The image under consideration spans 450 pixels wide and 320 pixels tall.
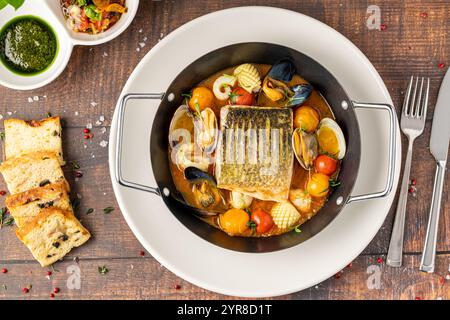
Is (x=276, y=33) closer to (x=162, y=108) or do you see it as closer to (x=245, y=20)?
(x=245, y=20)

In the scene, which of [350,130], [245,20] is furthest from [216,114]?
[350,130]

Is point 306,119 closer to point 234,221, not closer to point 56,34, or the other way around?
point 234,221

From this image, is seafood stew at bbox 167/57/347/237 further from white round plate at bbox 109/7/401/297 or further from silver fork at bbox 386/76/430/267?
silver fork at bbox 386/76/430/267

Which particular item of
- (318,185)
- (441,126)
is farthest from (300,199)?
(441,126)

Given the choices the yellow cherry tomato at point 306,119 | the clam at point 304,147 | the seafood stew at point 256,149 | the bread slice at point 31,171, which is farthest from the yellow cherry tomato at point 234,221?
the bread slice at point 31,171

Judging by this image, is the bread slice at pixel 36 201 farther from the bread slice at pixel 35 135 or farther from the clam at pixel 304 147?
the clam at pixel 304 147

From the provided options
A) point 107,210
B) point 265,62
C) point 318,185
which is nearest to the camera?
point 318,185

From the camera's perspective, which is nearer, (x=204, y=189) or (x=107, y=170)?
(x=204, y=189)
